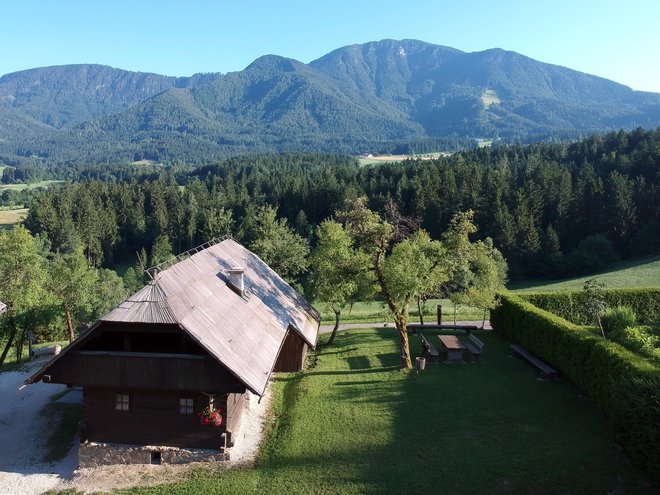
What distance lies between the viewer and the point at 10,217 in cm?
12875

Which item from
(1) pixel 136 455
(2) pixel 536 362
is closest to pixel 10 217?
(1) pixel 136 455

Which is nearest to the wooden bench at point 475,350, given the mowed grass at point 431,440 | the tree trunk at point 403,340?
the mowed grass at point 431,440

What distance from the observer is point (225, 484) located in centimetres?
1661

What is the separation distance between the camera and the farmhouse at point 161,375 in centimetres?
1741

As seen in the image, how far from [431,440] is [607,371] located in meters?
7.69

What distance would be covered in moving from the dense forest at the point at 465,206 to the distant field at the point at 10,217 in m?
18.5

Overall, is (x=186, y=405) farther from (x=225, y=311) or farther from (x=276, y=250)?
(x=276, y=250)

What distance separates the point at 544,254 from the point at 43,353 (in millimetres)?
69926

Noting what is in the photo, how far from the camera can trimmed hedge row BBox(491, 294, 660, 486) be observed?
14703 millimetres

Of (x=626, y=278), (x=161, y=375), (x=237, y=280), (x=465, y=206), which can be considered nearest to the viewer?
(x=161, y=375)

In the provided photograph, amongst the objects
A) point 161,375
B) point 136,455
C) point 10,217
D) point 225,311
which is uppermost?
point 225,311

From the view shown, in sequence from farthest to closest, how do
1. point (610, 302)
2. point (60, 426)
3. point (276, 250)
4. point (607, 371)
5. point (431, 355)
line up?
point (276, 250)
point (610, 302)
point (431, 355)
point (60, 426)
point (607, 371)

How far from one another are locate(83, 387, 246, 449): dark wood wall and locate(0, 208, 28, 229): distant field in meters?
117

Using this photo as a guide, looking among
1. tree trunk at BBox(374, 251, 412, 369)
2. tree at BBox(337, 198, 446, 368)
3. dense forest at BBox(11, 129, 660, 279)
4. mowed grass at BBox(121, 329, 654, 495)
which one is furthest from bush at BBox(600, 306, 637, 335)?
dense forest at BBox(11, 129, 660, 279)
